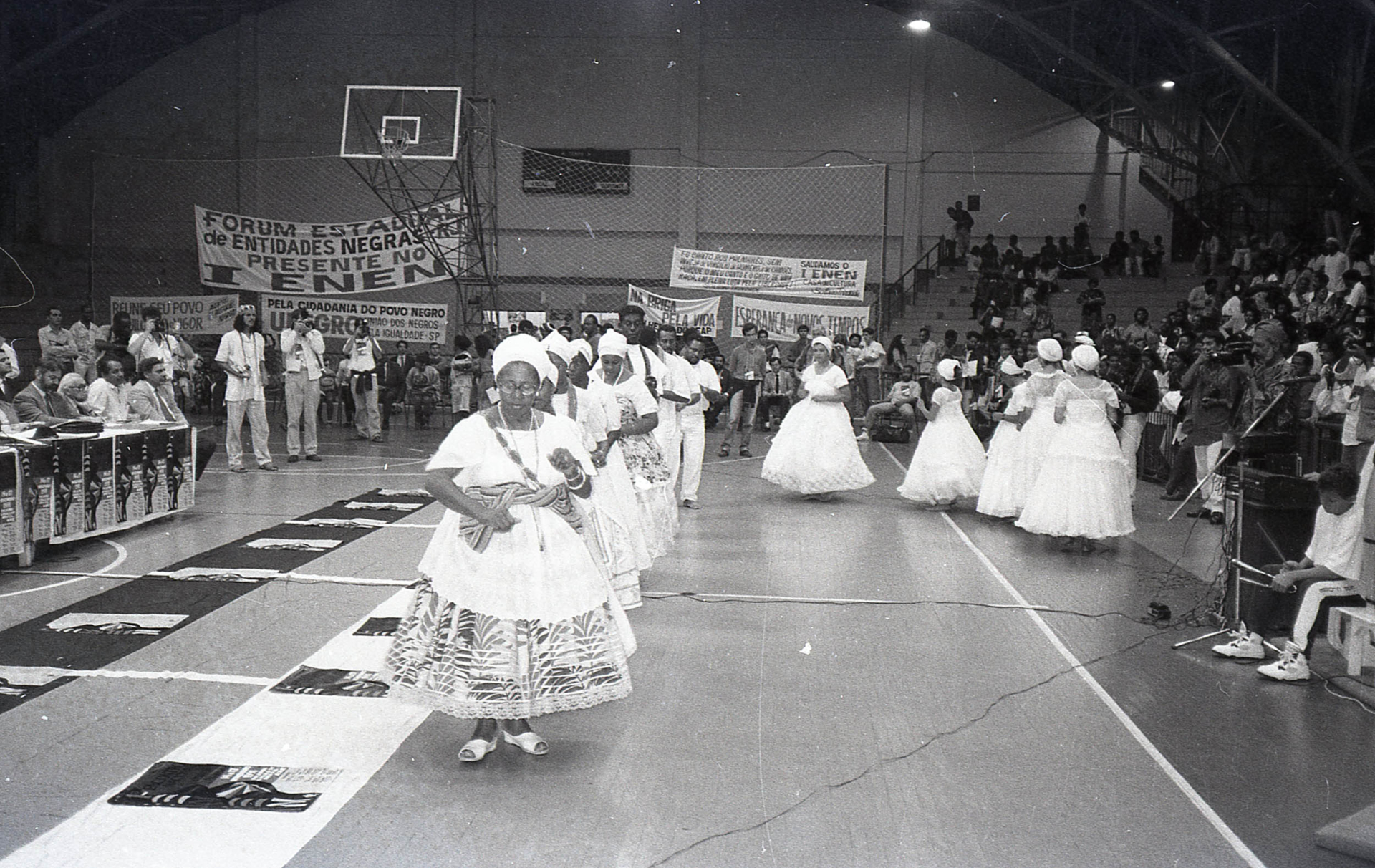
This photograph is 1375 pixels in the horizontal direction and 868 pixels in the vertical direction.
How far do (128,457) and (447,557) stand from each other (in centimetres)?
609

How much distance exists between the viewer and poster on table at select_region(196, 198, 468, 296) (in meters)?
22.6

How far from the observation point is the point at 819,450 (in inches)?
490

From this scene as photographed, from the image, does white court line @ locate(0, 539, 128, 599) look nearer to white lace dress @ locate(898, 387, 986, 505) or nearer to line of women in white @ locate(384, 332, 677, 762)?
line of women in white @ locate(384, 332, 677, 762)

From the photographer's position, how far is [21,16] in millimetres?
21312

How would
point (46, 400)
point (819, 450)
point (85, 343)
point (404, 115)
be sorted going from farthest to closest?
point (404, 115)
point (85, 343)
point (819, 450)
point (46, 400)

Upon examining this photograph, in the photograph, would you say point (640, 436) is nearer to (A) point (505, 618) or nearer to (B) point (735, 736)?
(B) point (735, 736)

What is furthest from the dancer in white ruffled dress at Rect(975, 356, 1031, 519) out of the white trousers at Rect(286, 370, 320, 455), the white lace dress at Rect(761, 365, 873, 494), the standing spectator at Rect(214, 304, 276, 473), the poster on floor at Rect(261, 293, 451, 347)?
the poster on floor at Rect(261, 293, 451, 347)

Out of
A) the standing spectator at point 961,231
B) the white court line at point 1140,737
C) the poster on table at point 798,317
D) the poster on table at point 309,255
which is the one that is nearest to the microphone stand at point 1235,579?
the white court line at point 1140,737

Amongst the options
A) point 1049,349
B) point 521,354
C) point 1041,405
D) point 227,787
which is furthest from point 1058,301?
point 227,787

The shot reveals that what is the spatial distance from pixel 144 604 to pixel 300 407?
7916 millimetres

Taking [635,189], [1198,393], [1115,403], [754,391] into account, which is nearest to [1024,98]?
[635,189]

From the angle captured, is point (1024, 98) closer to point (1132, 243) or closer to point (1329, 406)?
point (1132, 243)

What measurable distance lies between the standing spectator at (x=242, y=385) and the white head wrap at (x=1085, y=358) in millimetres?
8743

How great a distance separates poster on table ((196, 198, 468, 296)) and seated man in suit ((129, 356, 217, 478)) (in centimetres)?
1135
